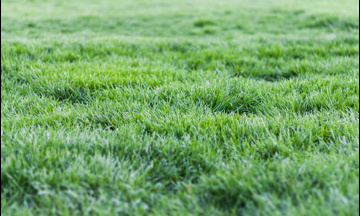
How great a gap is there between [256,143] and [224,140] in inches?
8.4

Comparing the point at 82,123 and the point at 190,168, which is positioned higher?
the point at 82,123

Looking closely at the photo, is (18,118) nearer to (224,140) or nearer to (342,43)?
(224,140)

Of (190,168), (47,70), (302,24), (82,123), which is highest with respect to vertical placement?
(302,24)

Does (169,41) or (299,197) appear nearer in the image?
(299,197)

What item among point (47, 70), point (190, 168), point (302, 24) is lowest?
point (190, 168)

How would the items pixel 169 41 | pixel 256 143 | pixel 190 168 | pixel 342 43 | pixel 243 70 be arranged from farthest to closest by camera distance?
pixel 169 41, pixel 342 43, pixel 243 70, pixel 256 143, pixel 190 168

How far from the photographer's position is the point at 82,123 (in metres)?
2.05

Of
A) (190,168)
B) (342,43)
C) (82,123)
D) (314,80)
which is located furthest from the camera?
(342,43)

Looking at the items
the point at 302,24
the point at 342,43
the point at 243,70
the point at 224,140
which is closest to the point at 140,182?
the point at 224,140

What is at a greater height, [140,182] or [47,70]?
[47,70]

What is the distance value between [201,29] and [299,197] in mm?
7310

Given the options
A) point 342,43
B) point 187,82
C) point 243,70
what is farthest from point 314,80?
point 342,43

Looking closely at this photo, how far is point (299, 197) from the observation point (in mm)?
1278

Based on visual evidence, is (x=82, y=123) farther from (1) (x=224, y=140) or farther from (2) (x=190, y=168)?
(1) (x=224, y=140)
